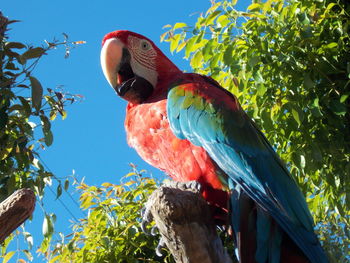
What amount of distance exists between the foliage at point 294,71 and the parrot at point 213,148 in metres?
Answer: 0.26

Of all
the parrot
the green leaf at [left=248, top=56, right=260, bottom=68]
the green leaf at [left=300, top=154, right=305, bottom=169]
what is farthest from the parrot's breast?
the green leaf at [left=300, top=154, right=305, bottom=169]

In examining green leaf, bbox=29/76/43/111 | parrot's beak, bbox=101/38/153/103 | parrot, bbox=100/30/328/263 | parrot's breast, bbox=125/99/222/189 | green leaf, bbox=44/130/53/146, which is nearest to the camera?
parrot, bbox=100/30/328/263

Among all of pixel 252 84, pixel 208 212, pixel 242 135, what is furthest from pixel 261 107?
pixel 208 212

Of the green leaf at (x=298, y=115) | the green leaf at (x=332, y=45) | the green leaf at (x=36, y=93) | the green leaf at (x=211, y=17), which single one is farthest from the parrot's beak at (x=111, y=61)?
the green leaf at (x=332, y=45)

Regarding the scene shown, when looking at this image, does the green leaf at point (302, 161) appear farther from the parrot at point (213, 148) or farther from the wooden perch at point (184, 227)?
the wooden perch at point (184, 227)

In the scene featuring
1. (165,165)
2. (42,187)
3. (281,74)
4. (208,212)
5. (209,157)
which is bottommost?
(208,212)

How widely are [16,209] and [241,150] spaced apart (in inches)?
21.7

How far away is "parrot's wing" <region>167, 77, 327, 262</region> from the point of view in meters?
1.28

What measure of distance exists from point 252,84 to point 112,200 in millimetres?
624

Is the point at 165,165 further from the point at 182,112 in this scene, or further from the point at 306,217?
the point at 306,217

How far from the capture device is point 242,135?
1.46 m

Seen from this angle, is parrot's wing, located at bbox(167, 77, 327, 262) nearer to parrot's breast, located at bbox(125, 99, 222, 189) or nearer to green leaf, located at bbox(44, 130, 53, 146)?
parrot's breast, located at bbox(125, 99, 222, 189)

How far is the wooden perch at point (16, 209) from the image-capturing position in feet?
3.72

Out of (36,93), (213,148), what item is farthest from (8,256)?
(213,148)
